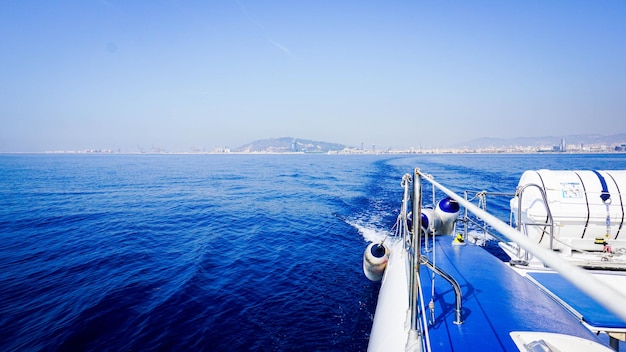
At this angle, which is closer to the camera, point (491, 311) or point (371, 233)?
point (491, 311)

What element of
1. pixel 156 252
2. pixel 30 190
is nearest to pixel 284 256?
pixel 156 252

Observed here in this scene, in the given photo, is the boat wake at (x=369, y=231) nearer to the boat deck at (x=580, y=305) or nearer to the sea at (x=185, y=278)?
the sea at (x=185, y=278)

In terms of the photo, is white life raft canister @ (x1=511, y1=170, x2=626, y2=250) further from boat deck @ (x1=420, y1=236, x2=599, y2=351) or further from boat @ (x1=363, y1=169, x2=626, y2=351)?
boat deck @ (x1=420, y1=236, x2=599, y2=351)

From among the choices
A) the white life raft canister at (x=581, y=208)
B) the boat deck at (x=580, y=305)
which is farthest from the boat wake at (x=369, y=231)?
the boat deck at (x=580, y=305)

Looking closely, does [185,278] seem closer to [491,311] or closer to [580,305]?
[491,311]

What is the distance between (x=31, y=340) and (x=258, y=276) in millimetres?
5585

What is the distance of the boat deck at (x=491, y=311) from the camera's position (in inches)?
131

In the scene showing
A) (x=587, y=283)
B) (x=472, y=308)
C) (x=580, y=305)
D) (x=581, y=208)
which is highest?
(x=587, y=283)

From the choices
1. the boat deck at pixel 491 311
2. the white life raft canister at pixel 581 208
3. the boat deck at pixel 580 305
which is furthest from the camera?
the white life raft canister at pixel 581 208

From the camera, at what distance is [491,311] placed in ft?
12.6

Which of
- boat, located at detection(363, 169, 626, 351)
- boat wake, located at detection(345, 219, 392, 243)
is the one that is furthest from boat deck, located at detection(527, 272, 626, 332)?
boat wake, located at detection(345, 219, 392, 243)

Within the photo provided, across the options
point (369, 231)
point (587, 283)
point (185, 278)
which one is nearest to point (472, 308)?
point (587, 283)

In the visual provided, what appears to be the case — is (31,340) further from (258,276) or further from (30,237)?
(30,237)

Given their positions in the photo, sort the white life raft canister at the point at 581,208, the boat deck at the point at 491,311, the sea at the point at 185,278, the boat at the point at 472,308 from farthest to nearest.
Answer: the white life raft canister at the point at 581,208
the sea at the point at 185,278
the boat deck at the point at 491,311
the boat at the point at 472,308
